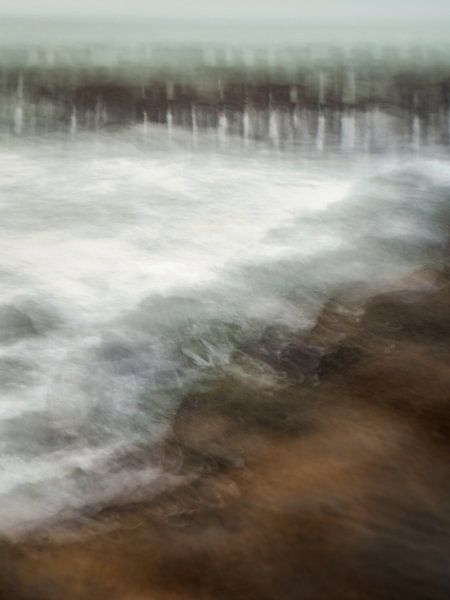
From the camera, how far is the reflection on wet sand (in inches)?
57.4

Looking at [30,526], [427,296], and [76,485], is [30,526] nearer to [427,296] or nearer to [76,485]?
[76,485]

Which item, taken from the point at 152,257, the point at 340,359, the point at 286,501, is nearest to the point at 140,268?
the point at 152,257

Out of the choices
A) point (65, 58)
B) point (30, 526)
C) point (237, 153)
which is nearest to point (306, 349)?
point (30, 526)

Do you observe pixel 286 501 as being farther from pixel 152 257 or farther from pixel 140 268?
pixel 152 257

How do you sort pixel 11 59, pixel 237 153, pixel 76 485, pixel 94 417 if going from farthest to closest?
pixel 11 59
pixel 237 153
pixel 94 417
pixel 76 485

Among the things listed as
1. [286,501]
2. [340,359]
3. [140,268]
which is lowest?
[286,501]

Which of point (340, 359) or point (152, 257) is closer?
point (340, 359)

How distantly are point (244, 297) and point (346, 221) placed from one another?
4.03 ft

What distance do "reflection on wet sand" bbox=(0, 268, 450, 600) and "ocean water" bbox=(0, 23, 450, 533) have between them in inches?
4.5

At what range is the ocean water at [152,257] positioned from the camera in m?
1.96

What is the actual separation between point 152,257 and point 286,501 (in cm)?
187

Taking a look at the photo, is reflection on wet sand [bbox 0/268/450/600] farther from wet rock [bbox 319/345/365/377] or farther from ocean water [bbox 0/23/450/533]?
ocean water [bbox 0/23/450/533]

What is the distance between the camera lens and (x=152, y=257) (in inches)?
129

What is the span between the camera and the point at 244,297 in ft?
9.39
